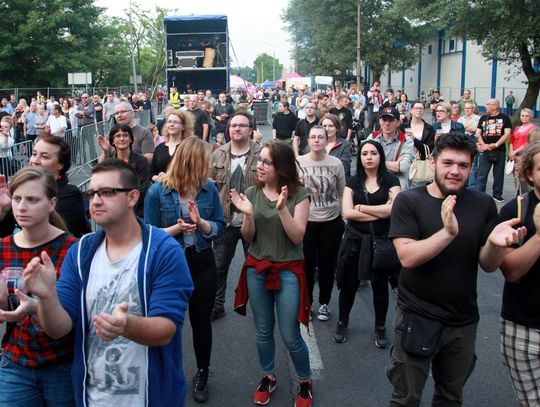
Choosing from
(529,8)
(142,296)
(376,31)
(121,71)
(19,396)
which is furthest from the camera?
(121,71)

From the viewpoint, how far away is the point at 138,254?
247 cm

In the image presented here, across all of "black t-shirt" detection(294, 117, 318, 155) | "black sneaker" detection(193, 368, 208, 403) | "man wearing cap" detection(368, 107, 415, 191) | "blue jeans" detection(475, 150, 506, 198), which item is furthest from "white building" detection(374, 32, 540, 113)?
"black sneaker" detection(193, 368, 208, 403)

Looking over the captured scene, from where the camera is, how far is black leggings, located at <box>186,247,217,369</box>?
4.10 meters

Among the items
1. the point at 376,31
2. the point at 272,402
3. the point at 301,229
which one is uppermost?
the point at 376,31

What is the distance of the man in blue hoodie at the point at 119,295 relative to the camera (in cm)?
241

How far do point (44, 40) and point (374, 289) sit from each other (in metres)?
40.1

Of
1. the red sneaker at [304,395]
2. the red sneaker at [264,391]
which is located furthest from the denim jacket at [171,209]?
the red sneaker at [304,395]

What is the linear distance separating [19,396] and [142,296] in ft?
2.59

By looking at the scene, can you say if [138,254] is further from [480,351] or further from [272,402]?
[480,351]

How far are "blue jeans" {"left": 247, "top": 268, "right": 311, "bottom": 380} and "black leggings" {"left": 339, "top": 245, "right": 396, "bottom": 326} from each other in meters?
1.23

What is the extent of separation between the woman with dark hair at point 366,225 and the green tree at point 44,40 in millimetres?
37763

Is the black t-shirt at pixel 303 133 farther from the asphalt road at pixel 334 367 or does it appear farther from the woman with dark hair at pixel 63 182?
the woman with dark hair at pixel 63 182

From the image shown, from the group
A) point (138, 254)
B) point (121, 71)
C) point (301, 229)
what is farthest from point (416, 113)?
point (121, 71)

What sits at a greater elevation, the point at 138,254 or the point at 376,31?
the point at 376,31
